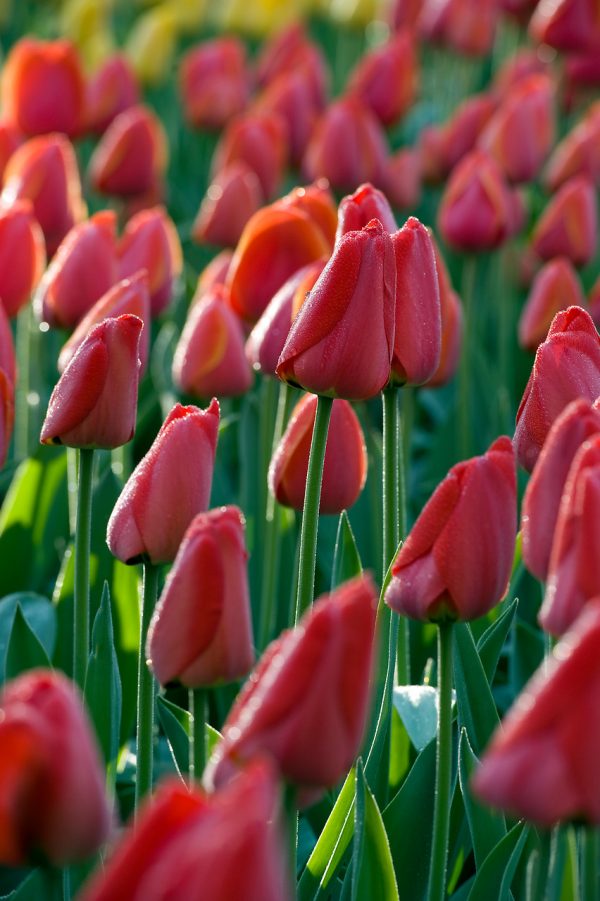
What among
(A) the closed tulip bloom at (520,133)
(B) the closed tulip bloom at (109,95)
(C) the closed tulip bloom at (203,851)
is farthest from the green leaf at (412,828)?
(B) the closed tulip bloom at (109,95)

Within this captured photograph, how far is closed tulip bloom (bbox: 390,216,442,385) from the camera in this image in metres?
1.28

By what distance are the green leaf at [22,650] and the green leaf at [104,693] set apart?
13cm

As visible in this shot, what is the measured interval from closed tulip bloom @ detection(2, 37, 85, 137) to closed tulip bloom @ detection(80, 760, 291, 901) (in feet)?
8.47

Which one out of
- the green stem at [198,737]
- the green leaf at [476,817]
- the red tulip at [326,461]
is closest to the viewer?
the green stem at [198,737]

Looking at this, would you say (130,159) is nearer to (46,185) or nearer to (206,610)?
(46,185)

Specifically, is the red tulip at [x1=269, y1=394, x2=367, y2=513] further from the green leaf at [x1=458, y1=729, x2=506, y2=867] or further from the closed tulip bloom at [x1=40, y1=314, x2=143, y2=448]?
the green leaf at [x1=458, y1=729, x2=506, y2=867]

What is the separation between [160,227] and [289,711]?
1.38 metres

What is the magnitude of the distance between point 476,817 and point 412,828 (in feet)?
0.20

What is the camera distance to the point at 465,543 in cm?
103

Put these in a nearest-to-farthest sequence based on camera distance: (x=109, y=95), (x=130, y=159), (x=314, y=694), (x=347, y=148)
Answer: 1. (x=314, y=694)
2. (x=130, y=159)
3. (x=347, y=148)
4. (x=109, y=95)

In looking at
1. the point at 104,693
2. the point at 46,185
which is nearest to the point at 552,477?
the point at 104,693

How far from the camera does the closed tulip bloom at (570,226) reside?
2643 millimetres

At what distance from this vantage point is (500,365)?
3018 millimetres

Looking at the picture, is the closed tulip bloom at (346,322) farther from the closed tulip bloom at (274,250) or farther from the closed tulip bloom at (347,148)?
the closed tulip bloom at (347,148)
